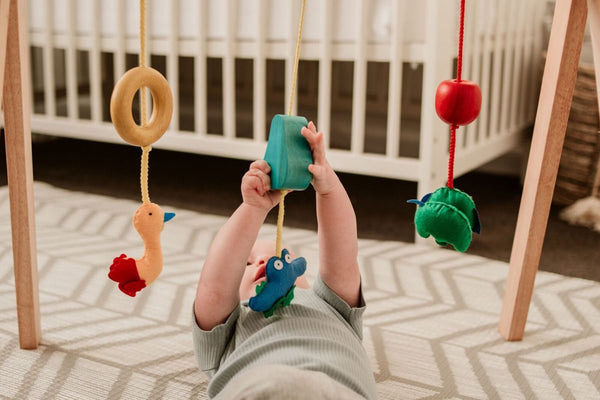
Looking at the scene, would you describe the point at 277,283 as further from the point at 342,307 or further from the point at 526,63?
the point at 526,63

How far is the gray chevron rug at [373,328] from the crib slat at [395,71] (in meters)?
0.26

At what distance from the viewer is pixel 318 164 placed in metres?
0.79

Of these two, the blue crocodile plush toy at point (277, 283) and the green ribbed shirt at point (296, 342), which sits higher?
the blue crocodile plush toy at point (277, 283)

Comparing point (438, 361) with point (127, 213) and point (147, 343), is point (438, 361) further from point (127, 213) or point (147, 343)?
point (127, 213)

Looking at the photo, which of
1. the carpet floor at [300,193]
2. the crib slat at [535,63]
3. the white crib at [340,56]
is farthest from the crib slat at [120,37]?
the crib slat at [535,63]

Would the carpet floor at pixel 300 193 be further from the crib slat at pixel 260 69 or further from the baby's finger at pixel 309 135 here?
the baby's finger at pixel 309 135

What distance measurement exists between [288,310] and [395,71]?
93 cm

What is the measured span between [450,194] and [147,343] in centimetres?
54

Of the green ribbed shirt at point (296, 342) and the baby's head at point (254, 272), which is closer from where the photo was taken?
the green ribbed shirt at point (296, 342)

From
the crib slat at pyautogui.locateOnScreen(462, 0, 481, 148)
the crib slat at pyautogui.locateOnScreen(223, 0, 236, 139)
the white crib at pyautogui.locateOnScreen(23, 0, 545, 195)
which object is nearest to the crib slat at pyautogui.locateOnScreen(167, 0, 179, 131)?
the white crib at pyautogui.locateOnScreen(23, 0, 545, 195)

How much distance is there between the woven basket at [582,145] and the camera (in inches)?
78.9

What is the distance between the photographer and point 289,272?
2.66 feet

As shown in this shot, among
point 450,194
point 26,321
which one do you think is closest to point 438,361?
point 450,194

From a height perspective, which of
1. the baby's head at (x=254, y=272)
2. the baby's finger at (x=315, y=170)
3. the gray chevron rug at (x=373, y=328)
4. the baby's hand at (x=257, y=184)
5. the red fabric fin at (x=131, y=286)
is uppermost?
the baby's finger at (x=315, y=170)
